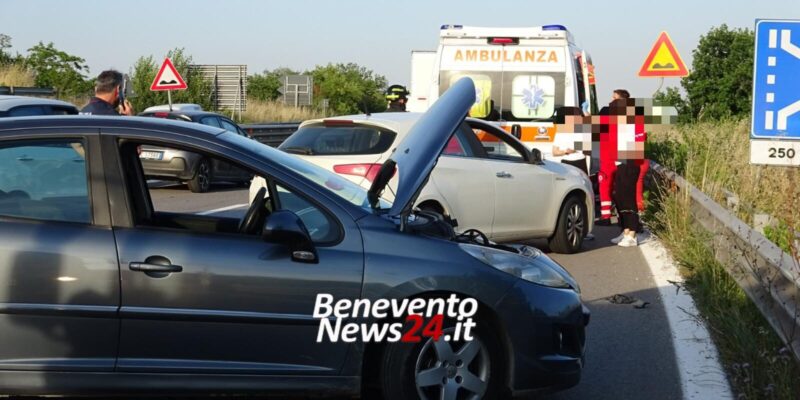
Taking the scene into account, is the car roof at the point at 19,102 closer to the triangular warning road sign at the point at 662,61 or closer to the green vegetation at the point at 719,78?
the triangular warning road sign at the point at 662,61

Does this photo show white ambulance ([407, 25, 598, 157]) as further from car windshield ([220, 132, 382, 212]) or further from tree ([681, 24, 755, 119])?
tree ([681, 24, 755, 119])

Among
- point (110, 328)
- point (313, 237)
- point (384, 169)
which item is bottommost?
point (110, 328)

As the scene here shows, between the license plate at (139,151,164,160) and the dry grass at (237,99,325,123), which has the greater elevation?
the dry grass at (237,99,325,123)

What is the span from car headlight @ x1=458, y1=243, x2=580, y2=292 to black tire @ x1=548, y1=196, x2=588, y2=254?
589 centimetres

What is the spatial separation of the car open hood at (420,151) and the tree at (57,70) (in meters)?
32.0

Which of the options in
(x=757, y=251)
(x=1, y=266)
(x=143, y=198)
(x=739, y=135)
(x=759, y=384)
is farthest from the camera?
(x=739, y=135)

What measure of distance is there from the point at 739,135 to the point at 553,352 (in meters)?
11.1

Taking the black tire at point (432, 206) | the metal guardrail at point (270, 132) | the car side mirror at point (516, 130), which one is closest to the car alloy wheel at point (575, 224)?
the black tire at point (432, 206)

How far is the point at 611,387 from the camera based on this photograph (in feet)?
20.0

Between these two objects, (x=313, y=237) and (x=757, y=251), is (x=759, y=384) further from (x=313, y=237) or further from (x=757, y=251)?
(x=313, y=237)

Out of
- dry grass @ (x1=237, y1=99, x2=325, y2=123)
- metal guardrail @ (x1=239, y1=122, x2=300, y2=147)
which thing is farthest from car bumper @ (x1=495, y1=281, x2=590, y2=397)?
dry grass @ (x1=237, y1=99, x2=325, y2=123)

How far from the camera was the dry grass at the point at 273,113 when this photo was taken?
45312 millimetres

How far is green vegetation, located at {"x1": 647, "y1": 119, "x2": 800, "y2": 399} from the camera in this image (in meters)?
5.87

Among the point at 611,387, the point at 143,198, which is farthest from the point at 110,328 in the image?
the point at 611,387
